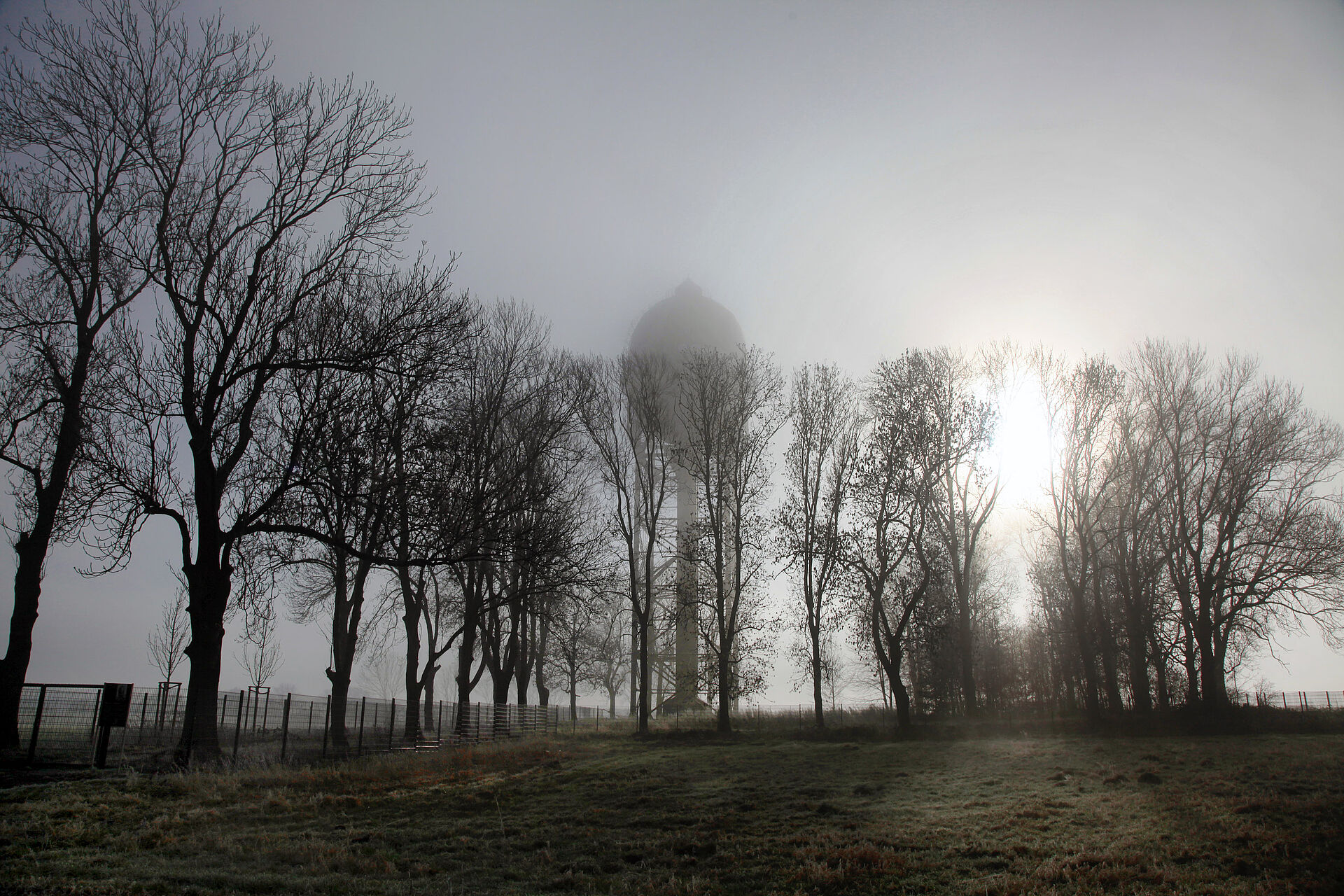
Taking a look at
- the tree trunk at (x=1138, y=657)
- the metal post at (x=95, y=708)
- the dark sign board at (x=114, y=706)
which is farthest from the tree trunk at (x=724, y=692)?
the dark sign board at (x=114, y=706)

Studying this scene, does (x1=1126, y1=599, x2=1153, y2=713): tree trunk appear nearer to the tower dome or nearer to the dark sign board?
the dark sign board

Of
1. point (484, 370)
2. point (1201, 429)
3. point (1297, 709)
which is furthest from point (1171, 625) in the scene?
point (484, 370)

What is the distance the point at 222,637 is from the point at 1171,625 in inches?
1340

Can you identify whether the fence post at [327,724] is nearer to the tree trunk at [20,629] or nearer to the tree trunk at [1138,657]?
the tree trunk at [20,629]

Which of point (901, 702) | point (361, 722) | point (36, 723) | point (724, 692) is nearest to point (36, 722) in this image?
point (36, 723)

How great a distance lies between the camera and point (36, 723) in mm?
12016

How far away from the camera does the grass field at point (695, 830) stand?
7551 mm

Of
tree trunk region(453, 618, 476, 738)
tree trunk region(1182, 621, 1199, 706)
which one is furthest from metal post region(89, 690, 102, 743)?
tree trunk region(1182, 621, 1199, 706)

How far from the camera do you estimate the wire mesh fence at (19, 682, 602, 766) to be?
43.7 ft

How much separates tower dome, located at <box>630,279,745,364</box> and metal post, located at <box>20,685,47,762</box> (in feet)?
184

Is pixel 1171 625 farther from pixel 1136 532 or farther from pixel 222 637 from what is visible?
pixel 222 637

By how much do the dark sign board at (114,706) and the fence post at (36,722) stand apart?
0.83 m

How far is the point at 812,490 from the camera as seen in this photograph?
3038 centimetres

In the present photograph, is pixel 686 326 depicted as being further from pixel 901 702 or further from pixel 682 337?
pixel 901 702
